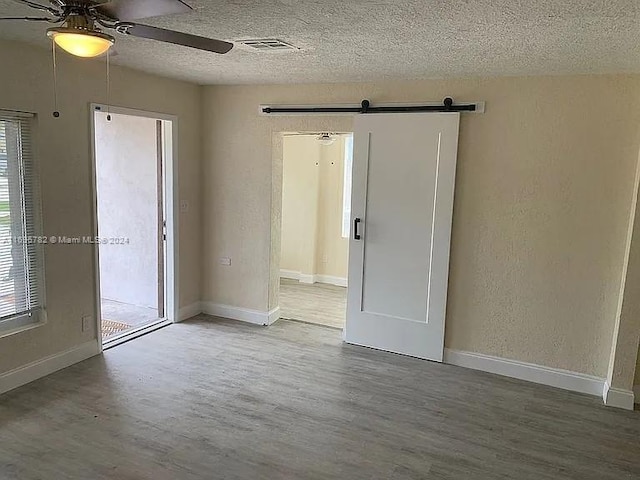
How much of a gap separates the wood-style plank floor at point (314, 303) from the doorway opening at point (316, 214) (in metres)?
0.01

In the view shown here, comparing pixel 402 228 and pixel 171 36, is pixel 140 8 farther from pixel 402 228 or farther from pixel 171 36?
pixel 402 228

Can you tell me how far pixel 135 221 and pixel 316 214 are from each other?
2506mm

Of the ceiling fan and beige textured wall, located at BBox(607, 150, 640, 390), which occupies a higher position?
the ceiling fan

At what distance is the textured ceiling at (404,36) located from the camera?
221 cm

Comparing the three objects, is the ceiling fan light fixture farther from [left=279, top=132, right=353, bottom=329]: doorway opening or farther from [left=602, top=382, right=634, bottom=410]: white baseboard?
[left=279, top=132, right=353, bottom=329]: doorway opening

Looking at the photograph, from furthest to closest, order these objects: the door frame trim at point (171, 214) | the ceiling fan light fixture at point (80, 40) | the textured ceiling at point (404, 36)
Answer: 1. the door frame trim at point (171, 214)
2. the textured ceiling at point (404, 36)
3. the ceiling fan light fixture at point (80, 40)

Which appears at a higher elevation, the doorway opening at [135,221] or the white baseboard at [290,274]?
the doorway opening at [135,221]

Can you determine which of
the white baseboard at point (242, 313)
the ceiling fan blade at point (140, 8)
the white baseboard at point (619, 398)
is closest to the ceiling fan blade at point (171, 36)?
the ceiling fan blade at point (140, 8)

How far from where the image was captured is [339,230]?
6.91 m

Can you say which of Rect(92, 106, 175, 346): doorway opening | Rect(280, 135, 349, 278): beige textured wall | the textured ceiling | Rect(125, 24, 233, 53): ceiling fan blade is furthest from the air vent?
Rect(280, 135, 349, 278): beige textured wall

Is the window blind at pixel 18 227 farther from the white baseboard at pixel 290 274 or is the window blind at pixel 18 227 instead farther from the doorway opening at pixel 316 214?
the white baseboard at pixel 290 274

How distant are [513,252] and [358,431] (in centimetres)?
187

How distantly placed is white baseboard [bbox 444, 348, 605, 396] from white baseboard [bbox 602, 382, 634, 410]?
138 mm

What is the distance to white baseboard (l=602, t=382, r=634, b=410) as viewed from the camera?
355cm
